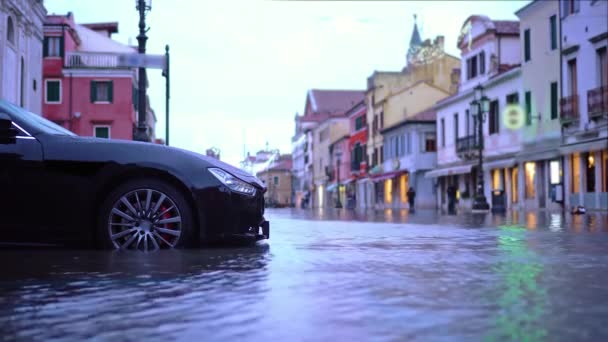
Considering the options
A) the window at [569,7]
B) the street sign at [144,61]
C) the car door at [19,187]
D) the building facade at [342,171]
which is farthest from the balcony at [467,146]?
the car door at [19,187]

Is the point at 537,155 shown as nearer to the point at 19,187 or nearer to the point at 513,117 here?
the point at 513,117

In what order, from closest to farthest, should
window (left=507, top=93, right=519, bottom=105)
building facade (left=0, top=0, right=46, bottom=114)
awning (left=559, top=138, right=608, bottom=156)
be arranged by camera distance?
building facade (left=0, top=0, right=46, bottom=114) → awning (left=559, top=138, right=608, bottom=156) → window (left=507, top=93, right=519, bottom=105)

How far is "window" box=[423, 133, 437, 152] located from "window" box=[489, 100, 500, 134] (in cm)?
1320

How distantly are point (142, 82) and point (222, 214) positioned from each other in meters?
10.1

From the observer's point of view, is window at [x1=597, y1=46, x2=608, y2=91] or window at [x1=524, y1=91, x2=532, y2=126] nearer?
window at [x1=597, y1=46, x2=608, y2=91]

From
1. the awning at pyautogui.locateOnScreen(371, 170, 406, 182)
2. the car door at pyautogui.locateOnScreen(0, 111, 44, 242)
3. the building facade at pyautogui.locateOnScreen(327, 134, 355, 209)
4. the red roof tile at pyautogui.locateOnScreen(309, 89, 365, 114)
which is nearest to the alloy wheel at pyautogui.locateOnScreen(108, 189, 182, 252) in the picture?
the car door at pyautogui.locateOnScreen(0, 111, 44, 242)

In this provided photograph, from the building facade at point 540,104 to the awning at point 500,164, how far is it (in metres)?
0.44

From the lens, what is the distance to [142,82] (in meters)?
16.7

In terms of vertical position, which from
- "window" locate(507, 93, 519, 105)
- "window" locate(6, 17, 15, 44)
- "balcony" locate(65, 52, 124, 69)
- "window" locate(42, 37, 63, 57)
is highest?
"window" locate(42, 37, 63, 57)

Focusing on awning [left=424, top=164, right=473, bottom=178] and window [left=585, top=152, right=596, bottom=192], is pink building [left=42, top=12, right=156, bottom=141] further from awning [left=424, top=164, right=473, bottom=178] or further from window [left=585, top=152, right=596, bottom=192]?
window [left=585, top=152, right=596, bottom=192]

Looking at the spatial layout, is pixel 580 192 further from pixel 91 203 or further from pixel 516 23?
pixel 91 203

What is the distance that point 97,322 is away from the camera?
11.3ft

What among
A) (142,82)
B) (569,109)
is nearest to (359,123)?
(569,109)

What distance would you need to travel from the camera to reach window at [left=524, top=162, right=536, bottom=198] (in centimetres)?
3888
